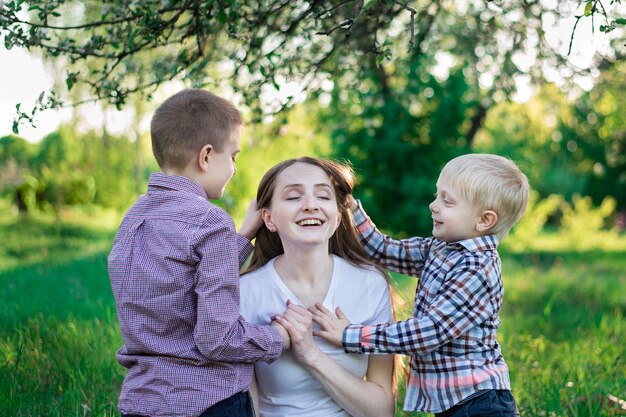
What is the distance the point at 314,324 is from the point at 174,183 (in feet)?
2.65

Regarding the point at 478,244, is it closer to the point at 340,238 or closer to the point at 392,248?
the point at 392,248

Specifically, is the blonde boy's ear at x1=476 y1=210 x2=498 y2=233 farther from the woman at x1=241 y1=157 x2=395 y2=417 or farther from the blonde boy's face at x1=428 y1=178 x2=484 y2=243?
the woman at x1=241 y1=157 x2=395 y2=417

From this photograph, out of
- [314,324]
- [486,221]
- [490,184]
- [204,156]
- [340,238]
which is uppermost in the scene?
[204,156]

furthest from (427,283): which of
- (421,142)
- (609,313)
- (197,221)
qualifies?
(421,142)

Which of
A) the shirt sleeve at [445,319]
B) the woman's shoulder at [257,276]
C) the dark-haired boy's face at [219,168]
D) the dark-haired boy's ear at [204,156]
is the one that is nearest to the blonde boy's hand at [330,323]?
the shirt sleeve at [445,319]

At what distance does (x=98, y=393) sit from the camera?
12.8 ft

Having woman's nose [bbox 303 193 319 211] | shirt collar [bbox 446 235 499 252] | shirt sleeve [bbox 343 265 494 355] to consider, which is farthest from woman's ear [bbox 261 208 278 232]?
shirt collar [bbox 446 235 499 252]

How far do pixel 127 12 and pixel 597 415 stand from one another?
2.97 m

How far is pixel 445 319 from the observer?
262cm

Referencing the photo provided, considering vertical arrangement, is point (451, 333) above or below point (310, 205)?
below

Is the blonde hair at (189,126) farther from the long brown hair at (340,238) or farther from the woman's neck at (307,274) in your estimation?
the woman's neck at (307,274)

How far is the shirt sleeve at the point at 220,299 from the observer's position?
2.38m

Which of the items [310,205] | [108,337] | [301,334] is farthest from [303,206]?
[108,337]

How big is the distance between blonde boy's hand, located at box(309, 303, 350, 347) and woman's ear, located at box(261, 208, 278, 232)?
362mm
